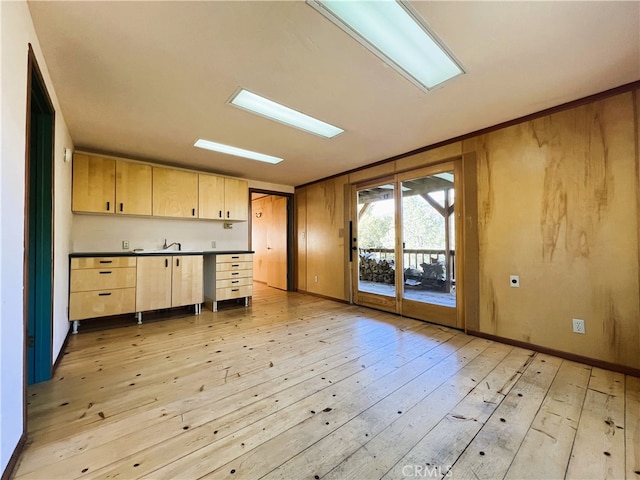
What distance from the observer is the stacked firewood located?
3.98 meters

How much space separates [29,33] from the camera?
1.42 m

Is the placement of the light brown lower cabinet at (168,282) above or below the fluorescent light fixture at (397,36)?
below

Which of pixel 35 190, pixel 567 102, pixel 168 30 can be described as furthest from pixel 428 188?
pixel 35 190

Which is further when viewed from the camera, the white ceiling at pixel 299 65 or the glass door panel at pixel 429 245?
the glass door panel at pixel 429 245

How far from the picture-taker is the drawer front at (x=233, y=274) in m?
4.02

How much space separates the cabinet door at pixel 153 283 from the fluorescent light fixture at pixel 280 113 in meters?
2.41

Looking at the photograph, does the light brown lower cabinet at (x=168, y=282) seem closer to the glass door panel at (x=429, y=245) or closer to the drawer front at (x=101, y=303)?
the drawer front at (x=101, y=303)

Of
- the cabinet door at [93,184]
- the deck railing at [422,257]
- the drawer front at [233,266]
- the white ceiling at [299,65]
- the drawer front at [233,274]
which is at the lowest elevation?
the drawer front at [233,274]

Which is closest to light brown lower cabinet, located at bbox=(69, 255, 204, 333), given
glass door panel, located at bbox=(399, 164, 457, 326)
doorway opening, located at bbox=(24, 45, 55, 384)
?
doorway opening, located at bbox=(24, 45, 55, 384)

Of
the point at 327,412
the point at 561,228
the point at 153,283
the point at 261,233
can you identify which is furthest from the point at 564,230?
the point at 261,233

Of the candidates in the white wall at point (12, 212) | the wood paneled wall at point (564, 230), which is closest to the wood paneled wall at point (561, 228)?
the wood paneled wall at point (564, 230)

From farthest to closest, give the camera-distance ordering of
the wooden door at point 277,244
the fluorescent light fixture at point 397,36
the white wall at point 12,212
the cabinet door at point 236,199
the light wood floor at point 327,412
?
the wooden door at point 277,244 → the cabinet door at point 236,199 → the fluorescent light fixture at point 397,36 → the light wood floor at point 327,412 → the white wall at point 12,212

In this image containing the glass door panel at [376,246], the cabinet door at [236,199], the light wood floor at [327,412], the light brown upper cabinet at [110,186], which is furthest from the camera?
the cabinet door at [236,199]

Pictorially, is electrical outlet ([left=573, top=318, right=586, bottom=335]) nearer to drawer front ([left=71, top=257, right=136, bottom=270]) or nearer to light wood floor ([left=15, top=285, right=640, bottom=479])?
light wood floor ([left=15, top=285, right=640, bottom=479])
